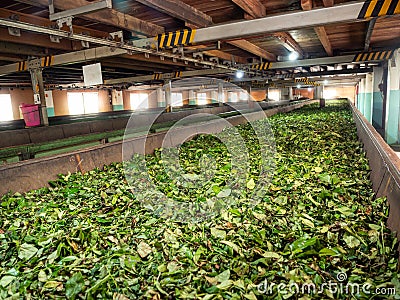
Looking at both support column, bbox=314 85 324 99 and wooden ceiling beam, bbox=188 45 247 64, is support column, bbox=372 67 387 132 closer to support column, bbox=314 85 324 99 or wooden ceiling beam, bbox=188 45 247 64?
wooden ceiling beam, bbox=188 45 247 64

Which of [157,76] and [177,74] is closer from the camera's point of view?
[177,74]

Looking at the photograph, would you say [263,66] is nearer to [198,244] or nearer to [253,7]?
[253,7]

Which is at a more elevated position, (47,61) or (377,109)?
(47,61)

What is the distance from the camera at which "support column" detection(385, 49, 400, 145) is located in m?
8.76

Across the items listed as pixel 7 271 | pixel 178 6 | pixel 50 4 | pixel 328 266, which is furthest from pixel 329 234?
pixel 50 4

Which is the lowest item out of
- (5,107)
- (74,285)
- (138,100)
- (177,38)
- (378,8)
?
(74,285)

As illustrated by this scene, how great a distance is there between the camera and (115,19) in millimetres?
4129

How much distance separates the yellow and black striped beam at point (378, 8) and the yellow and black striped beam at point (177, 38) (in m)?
2.21

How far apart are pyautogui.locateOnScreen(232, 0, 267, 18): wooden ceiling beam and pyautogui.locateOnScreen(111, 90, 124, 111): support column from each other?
18095mm

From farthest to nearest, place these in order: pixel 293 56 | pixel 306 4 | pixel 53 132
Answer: pixel 293 56 → pixel 53 132 → pixel 306 4

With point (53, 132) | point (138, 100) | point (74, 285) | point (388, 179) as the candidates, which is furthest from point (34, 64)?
point (138, 100)

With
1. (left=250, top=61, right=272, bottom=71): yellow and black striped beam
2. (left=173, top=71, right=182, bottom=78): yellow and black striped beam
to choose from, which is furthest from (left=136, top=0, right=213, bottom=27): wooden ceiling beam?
(left=173, top=71, right=182, bottom=78): yellow and black striped beam

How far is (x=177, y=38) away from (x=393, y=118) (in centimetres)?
830

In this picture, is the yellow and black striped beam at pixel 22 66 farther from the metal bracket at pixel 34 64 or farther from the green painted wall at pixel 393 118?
the green painted wall at pixel 393 118
